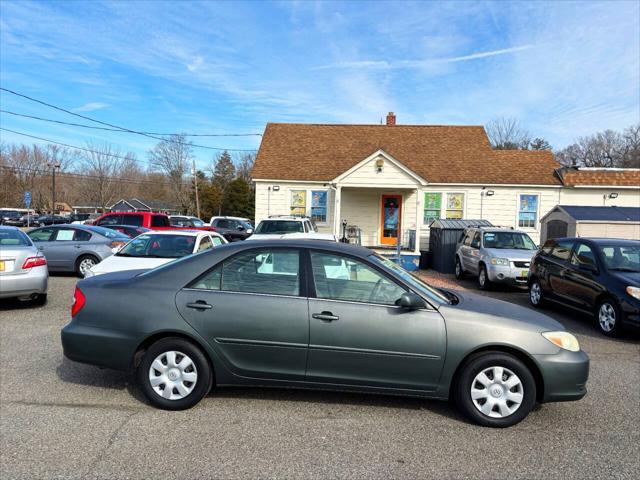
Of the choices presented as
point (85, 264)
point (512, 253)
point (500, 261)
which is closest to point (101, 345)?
point (85, 264)

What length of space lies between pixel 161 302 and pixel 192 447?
128 cm

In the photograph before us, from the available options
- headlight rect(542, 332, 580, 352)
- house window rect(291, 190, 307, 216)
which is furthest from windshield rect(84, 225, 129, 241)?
headlight rect(542, 332, 580, 352)

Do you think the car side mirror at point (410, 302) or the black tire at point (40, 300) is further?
the black tire at point (40, 300)

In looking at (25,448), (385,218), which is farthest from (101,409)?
(385,218)

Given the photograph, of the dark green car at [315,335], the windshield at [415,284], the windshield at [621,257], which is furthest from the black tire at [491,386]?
the windshield at [621,257]

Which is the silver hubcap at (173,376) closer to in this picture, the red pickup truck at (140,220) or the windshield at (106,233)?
the windshield at (106,233)

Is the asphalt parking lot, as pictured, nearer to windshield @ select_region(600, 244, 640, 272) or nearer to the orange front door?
windshield @ select_region(600, 244, 640, 272)

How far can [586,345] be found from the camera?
21.7 ft

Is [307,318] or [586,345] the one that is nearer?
[307,318]

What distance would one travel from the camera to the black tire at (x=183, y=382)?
3.93 meters

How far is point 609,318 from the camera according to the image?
7141 millimetres

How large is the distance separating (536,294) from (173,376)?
26.2 ft

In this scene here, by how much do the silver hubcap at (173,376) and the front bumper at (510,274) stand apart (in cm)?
904

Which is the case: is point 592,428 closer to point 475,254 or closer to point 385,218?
point 475,254
